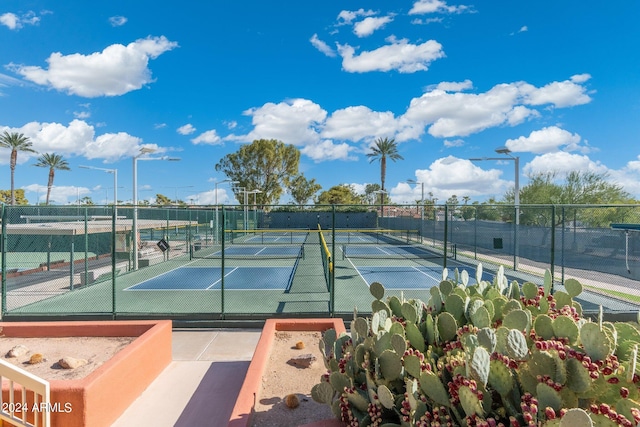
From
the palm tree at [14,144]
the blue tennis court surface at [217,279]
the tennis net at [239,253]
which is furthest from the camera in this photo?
the palm tree at [14,144]

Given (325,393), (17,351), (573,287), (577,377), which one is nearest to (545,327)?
(577,377)

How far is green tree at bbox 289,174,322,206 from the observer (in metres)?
65.4

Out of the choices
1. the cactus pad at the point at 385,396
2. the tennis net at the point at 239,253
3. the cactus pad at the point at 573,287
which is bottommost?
the tennis net at the point at 239,253

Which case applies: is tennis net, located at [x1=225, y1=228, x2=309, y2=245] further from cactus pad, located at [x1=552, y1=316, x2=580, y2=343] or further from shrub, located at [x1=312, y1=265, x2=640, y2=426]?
cactus pad, located at [x1=552, y1=316, x2=580, y2=343]

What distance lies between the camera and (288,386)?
4.89m

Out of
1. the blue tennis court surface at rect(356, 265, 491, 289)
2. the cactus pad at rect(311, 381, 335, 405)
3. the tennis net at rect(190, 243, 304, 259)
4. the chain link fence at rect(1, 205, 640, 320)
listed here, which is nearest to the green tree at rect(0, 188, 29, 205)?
the chain link fence at rect(1, 205, 640, 320)

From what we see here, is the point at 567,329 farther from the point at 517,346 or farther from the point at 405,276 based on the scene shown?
the point at 405,276

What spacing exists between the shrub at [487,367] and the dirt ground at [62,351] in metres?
3.92

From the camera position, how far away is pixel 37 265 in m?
18.4

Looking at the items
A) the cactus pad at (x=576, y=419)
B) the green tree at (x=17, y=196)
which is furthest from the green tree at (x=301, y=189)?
the cactus pad at (x=576, y=419)

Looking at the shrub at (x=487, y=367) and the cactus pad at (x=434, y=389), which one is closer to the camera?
the shrub at (x=487, y=367)

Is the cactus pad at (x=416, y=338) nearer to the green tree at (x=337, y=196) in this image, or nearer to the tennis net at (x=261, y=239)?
the tennis net at (x=261, y=239)

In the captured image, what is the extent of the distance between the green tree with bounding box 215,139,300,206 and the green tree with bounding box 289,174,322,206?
6.37 feet

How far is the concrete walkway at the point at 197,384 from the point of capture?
4.89m
